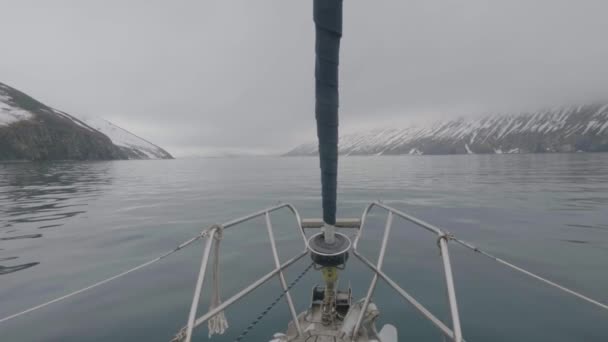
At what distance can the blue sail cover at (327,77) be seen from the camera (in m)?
2.49

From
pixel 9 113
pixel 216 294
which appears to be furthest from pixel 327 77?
pixel 9 113

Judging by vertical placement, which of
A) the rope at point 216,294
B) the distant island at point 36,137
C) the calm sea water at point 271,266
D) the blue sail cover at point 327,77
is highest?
the distant island at point 36,137

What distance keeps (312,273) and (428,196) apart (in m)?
16.1

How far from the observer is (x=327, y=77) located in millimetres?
2750

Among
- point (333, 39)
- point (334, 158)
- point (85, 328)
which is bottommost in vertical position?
point (85, 328)

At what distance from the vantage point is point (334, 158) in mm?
3271

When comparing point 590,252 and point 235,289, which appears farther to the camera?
point 590,252

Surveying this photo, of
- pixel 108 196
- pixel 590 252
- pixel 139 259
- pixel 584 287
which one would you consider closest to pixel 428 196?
pixel 590 252

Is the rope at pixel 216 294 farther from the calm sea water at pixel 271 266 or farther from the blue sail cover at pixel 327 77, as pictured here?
the blue sail cover at pixel 327 77

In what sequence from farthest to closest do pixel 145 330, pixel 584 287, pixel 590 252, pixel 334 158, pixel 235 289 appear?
pixel 590 252
pixel 235 289
pixel 584 287
pixel 145 330
pixel 334 158

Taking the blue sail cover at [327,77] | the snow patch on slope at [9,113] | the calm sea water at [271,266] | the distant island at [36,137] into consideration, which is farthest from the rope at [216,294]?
the snow patch on slope at [9,113]

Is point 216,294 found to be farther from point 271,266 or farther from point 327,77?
point 271,266

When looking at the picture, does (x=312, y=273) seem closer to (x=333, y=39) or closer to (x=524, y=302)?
(x=524, y=302)

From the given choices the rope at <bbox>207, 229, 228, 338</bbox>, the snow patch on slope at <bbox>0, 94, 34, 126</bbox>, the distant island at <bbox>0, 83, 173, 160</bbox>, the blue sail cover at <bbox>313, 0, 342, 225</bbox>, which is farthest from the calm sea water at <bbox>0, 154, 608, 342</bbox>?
the snow patch on slope at <bbox>0, 94, 34, 126</bbox>
